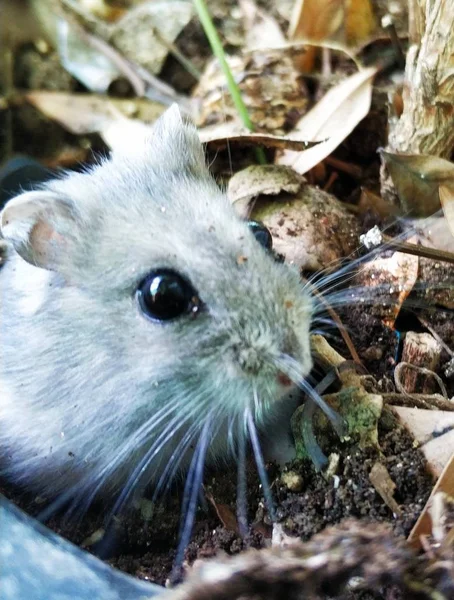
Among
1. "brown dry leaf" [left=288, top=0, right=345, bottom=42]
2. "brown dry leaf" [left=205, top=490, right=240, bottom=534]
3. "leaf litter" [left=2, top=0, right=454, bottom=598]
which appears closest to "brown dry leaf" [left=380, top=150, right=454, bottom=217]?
"leaf litter" [left=2, top=0, right=454, bottom=598]

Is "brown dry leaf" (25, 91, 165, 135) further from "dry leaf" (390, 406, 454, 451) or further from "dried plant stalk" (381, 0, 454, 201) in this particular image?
"dry leaf" (390, 406, 454, 451)

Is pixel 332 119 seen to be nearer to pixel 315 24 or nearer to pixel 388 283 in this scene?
pixel 315 24

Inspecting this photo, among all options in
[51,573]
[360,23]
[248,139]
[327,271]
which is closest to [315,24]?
[360,23]

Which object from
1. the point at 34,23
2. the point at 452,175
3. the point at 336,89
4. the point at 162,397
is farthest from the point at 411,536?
the point at 34,23

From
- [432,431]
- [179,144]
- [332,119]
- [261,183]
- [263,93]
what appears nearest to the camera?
[432,431]

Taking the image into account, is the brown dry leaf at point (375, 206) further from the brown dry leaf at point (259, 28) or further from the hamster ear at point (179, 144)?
the brown dry leaf at point (259, 28)

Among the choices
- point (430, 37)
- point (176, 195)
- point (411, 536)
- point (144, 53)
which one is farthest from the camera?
point (144, 53)

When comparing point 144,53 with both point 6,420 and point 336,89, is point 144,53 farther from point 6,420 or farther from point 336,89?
point 6,420

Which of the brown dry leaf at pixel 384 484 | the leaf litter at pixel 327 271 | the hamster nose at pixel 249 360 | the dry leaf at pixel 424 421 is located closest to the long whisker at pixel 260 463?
the leaf litter at pixel 327 271
